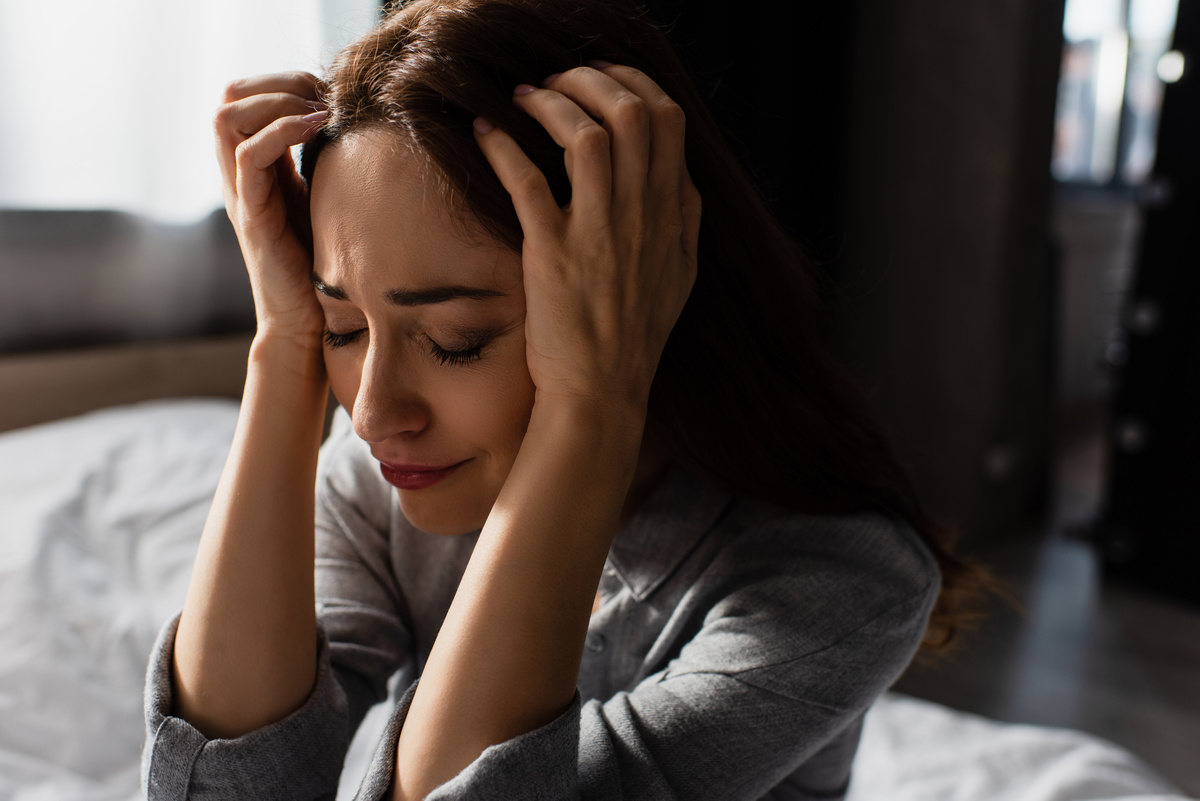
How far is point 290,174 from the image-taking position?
30.7 inches

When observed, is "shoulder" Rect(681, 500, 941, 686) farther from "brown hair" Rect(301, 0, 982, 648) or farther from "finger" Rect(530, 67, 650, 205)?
"finger" Rect(530, 67, 650, 205)

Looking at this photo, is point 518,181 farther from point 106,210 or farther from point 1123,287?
point 1123,287

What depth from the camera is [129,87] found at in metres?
1.84

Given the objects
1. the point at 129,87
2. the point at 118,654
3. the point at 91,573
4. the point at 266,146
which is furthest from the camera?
the point at 129,87

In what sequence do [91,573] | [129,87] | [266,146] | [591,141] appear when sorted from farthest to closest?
[129,87] < [91,573] < [266,146] < [591,141]

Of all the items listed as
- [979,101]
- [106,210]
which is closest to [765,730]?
[106,210]

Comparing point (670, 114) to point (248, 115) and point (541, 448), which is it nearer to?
point (541, 448)

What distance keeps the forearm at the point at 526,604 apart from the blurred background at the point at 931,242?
48.1 inches

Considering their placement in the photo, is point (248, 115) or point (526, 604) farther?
point (248, 115)

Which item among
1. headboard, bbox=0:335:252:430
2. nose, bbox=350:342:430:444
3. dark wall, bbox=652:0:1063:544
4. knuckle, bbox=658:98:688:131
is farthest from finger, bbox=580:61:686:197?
dark wall, bbox=652:0:1063:544

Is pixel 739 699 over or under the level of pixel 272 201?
under

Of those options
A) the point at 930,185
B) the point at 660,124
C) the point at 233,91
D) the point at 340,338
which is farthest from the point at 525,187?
the point at 930,185

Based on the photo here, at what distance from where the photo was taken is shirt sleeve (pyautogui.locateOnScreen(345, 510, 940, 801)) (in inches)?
23.0

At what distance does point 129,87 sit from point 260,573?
1553 mm
